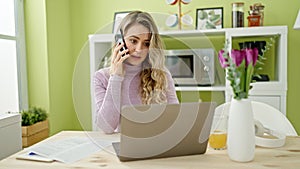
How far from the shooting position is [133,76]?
61.8 inches

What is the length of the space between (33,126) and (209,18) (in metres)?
1.62

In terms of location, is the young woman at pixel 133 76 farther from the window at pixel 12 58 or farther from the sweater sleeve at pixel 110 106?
the window at pixel 12 58

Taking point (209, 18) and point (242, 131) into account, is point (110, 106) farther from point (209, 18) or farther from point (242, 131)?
point (209, 18)

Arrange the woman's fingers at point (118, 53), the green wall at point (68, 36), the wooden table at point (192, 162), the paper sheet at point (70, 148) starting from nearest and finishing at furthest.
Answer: the wooden table at point (192, 162) < the paper sheet at point (70, 148) < the woman's fingers at point (118, 53) < the green wall at point (68, 36)

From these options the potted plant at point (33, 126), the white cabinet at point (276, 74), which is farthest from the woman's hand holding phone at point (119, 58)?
the potted plant at point (33, 126)

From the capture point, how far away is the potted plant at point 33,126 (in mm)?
2139

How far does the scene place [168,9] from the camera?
2811 millimetres

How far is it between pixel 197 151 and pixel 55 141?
59cm

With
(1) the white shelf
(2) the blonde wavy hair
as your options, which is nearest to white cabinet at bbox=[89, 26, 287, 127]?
(1) the white shelf

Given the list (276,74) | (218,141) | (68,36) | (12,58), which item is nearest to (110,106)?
(218,141)

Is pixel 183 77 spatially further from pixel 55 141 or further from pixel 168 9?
pixel 55 141

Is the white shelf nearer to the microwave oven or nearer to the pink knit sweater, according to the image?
the microwave oven

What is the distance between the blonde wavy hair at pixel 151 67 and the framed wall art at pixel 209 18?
1114 millimetres

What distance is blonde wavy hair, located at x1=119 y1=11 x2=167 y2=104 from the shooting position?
4.79 feet
